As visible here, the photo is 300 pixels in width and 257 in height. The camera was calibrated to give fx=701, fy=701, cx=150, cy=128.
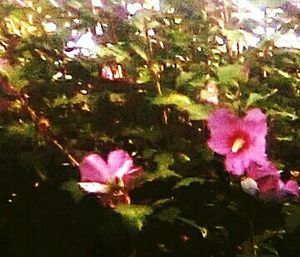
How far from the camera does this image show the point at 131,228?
36.0 inches

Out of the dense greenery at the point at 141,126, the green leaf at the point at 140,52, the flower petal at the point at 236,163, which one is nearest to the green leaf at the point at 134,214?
the dense greenery at the point at 141,126

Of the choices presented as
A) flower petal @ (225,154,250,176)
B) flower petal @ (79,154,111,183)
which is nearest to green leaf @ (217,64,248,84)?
flower petal @ (225,154,250,176)

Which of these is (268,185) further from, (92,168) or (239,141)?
(92,168)

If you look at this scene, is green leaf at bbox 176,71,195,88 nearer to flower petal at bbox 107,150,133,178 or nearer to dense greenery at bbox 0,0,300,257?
dense greenery at bbox 0,0,300,257

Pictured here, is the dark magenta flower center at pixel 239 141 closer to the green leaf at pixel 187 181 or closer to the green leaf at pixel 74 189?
the green leaf at pixel 187 181

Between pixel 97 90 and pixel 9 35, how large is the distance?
24cm

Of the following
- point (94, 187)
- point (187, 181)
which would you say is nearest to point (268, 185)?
point (187, 181)

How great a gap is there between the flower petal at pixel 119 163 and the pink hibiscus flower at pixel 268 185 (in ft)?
0.55

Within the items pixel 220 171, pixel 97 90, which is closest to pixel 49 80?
pixel 97 90

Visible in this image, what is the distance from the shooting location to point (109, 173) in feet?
3.39

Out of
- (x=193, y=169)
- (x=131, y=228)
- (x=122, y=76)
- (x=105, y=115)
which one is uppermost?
(x=122, y=76)

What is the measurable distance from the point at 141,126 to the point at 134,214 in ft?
0.70

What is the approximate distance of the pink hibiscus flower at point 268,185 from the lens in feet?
3.30

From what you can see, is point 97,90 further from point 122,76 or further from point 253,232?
point 253,232
